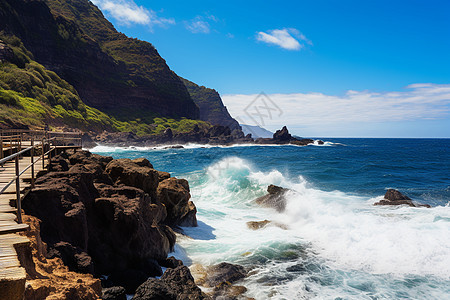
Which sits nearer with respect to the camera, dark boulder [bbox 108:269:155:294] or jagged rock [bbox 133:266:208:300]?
jagged rock [bbox 133:266:208:300]

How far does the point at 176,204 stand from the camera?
12.6m

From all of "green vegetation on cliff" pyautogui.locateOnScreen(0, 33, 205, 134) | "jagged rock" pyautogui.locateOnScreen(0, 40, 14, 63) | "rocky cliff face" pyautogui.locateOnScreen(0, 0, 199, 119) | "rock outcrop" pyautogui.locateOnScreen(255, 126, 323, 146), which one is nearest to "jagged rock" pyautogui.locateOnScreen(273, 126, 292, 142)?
"rock outcrop" pyautogui.locateOnScreen(255, 126, 323, 146)

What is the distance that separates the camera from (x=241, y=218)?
612 inches

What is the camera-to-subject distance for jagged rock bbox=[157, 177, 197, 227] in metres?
12.4

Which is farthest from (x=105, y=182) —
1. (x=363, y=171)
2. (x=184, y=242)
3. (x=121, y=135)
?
(x=121, y=135)

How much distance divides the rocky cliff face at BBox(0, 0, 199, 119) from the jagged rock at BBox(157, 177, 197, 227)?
313 feet

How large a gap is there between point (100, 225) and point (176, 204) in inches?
207

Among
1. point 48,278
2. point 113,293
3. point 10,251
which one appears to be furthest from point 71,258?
point 10,251

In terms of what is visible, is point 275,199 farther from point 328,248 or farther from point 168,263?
point 168,263

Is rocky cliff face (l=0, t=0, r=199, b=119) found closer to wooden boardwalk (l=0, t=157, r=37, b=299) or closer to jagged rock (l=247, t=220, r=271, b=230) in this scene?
jagged rock (l=247, t=220, r=271, b=230)

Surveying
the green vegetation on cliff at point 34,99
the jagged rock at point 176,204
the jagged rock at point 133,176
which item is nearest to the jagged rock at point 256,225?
the jagged rock at point 176,204

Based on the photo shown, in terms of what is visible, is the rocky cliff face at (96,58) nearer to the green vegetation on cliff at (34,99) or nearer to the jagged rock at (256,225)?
the green vegetation on cliff at (34,99)

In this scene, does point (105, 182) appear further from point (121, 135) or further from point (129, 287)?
point (121, 135)

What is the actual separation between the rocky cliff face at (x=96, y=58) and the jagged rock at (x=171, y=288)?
331 feet
